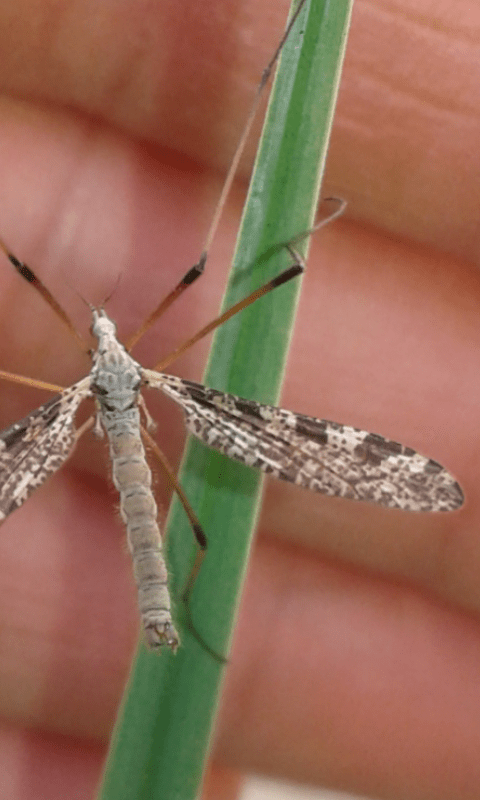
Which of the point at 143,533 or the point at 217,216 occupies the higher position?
the point at 217,216

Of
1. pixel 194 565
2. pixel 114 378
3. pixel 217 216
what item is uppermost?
pixel 217 216

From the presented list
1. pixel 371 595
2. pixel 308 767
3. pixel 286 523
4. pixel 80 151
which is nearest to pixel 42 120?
pixel 80 151

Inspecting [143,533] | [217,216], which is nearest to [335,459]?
[143,533]

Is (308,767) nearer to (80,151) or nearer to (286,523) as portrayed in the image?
(286,523)

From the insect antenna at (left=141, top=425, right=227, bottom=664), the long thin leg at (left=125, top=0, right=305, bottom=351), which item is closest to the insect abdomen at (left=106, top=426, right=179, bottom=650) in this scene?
the insect antenna at (left=141, top=425, right=227, bottom=664)

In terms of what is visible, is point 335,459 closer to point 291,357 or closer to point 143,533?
point 143,533

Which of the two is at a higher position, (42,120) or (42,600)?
(42,120)
